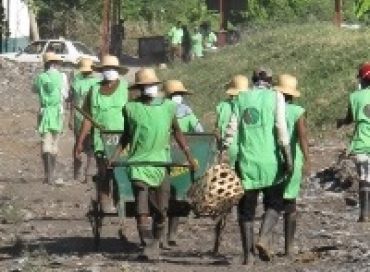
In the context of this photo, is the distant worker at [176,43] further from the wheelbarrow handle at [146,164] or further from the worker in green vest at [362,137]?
the wheelbarrow handle at [146,164]

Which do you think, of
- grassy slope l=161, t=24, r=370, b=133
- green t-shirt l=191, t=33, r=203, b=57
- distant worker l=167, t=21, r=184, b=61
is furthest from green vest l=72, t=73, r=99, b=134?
distant worker l=167, t=21, r=184, b=61

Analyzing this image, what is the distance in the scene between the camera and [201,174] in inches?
522

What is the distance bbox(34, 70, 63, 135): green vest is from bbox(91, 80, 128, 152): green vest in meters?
4.39

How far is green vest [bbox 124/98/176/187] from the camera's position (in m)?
12.8

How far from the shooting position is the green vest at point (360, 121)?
620 inches

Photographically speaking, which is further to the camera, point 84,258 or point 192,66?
point 192,66

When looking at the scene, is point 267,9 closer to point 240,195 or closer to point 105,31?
point 105,31

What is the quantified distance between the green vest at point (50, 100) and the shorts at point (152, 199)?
7.37 metres

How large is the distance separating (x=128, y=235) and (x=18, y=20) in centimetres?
4450

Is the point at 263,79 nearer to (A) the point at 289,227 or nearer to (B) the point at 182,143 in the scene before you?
(B) the point at 182,143

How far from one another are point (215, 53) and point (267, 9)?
1777 centimetres

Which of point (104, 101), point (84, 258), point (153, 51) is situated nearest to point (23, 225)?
point (104, 101)

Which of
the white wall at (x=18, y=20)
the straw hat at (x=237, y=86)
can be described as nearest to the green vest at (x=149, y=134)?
the straw hat at (x=237, y=86)

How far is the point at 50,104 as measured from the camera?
2048 centimetres
